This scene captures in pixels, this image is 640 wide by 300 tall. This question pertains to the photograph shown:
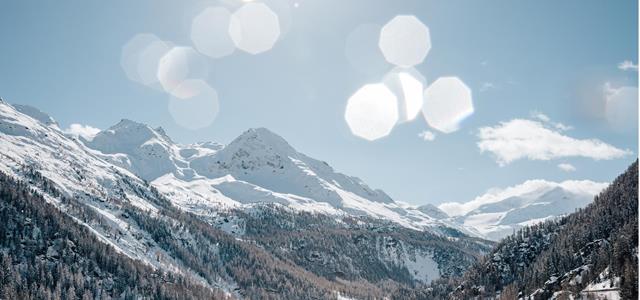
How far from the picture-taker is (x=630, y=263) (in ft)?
638

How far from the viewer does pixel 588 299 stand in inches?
7653

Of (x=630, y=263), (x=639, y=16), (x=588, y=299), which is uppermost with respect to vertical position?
(x=639, y=16)

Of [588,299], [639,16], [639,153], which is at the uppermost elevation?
[639,16]

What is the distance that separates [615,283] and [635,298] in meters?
29.0

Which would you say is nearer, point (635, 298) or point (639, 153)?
point (639, 153)

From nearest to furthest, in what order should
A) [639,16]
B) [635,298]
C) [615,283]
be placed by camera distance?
[639,16] → [635,298] → [615,283]

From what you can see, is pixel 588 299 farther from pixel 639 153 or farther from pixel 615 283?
pixel 639 153

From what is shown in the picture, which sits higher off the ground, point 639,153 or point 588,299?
point 639,153

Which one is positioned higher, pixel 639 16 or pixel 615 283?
pixel 639 16

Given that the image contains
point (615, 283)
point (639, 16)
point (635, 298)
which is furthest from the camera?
point (615, 283)

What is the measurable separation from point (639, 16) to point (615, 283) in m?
173

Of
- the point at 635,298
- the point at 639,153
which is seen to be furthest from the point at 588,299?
the point at 639,153

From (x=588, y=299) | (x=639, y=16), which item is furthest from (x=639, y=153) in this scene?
(x=588, y=299)

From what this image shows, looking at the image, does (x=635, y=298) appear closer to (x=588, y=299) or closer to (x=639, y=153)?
(x=588, y=299)
